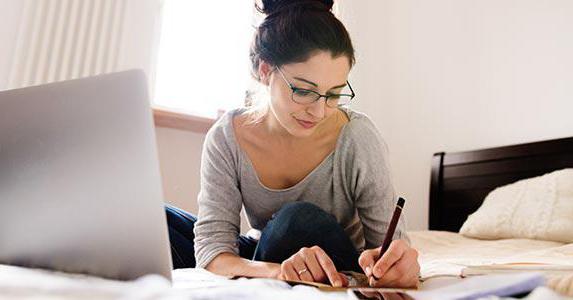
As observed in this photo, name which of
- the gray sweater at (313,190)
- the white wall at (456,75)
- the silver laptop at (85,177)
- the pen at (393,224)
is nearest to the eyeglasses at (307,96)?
the gray sweater at (313,190)

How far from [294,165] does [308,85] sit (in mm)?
226

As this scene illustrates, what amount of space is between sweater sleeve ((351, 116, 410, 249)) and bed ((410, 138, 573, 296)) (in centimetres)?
42

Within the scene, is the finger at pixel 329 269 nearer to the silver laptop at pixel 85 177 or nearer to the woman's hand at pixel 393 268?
the woman's hand at pixel 393 268

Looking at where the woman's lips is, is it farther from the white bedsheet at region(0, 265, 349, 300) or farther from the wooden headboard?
the wooden headboard

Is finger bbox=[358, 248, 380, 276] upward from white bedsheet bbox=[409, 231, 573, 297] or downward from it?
upward

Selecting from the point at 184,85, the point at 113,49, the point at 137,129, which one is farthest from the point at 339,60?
the point at 184,85

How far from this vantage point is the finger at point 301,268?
686 mm

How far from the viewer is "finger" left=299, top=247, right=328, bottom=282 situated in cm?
69

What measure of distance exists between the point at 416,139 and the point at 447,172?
12.7 inches

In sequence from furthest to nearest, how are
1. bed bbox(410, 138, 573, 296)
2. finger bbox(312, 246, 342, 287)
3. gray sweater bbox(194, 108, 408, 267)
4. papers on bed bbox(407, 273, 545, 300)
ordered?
bed bbox(410, 138, 573, 296) → gray sweater bbox(194, 108, 408, 267) → finger bbox(312, 246, 342, 287) → papers on bed bbox(407, 273, 545, 300)

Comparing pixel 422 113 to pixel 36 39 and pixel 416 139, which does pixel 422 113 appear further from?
pixel 36 39

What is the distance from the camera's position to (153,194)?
1.50 feet

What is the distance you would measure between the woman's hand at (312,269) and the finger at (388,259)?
51mm

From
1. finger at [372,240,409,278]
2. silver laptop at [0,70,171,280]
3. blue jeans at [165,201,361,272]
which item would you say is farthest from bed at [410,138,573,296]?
silver laptop at [0,70,171,280]
